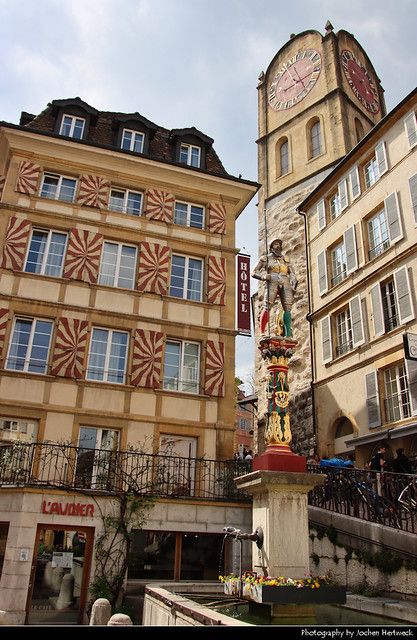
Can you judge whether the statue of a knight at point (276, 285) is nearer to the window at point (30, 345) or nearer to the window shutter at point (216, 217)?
the window at point (30, 345)

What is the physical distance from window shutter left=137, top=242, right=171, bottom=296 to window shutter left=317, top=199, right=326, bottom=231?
835 cm

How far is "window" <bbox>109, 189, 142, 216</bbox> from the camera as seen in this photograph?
18.5 m

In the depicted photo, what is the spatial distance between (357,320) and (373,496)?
31.7ft

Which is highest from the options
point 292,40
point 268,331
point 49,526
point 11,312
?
point 292,40

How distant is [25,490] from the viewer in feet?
36.8

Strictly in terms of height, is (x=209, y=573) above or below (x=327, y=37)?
below

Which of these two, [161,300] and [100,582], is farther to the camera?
[161,300]

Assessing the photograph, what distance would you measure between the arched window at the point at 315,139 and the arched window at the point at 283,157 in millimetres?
1488

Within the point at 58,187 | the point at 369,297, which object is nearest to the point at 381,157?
the point at 369,297

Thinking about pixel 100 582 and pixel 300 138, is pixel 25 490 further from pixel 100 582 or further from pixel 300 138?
pixel 300 138

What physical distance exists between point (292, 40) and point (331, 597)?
33.6 metres

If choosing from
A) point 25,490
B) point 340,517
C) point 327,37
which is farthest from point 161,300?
point 327,37

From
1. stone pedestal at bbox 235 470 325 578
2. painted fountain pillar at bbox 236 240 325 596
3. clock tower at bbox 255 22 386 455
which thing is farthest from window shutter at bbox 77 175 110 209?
stone pedestal at bbox 235 470 325 578

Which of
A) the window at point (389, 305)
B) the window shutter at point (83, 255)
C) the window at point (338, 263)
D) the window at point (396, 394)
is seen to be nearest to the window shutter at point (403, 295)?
the window at point (389, 305)
